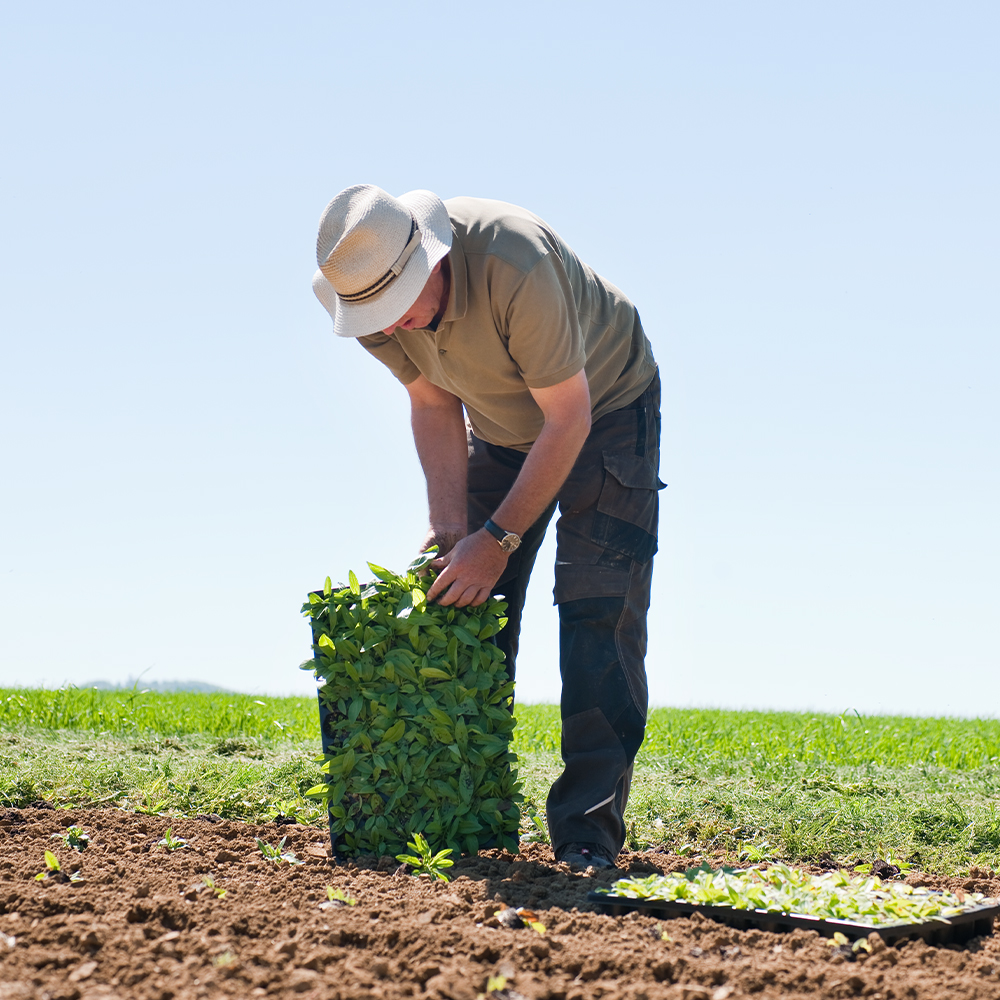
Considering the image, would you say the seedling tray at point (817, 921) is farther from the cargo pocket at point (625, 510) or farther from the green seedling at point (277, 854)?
the cargo pocket at point (625, 510)

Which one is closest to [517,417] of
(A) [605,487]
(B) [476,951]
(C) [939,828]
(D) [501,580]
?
(A) [605,487]

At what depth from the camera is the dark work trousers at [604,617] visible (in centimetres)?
371

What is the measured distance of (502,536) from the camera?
3533 millimetres

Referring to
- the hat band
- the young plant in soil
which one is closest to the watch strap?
the young plant in soil

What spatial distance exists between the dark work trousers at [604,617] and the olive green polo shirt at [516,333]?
0.23m

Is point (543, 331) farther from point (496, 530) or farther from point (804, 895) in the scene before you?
point (804, 895)

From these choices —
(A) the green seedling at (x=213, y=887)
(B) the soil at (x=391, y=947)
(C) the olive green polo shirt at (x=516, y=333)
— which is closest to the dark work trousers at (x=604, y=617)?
(C) the olive green polo shirt at (x=516, y=333)

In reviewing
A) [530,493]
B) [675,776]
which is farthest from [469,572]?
[675,776]

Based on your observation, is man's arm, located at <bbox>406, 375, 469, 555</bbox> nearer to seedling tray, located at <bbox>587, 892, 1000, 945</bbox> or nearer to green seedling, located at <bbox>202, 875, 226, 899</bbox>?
green seedling, located at <bbox>202, 875, 226, 899</bbox>

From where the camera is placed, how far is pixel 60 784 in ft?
16.0

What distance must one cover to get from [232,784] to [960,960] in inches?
140

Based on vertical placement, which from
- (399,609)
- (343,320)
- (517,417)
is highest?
(343,320)

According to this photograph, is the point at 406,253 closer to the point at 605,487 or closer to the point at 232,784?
the point at 605,487

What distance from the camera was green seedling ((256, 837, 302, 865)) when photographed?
3.35 m
